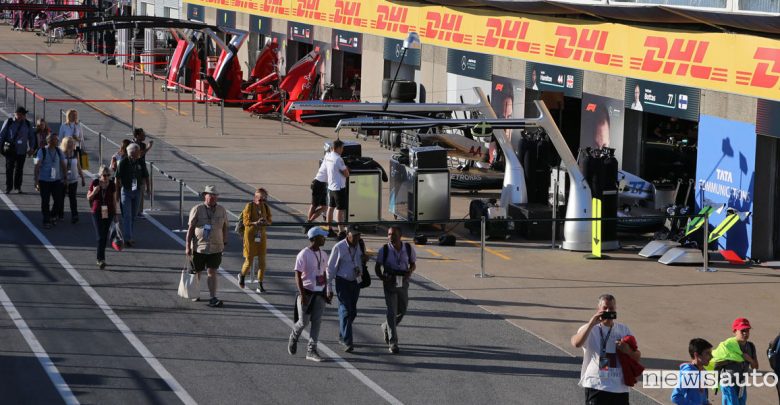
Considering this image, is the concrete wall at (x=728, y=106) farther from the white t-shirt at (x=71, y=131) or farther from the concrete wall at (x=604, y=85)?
the white t-shirt at (x=71, y=131)

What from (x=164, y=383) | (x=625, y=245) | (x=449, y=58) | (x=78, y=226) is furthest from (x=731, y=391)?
(x=449, y=58)

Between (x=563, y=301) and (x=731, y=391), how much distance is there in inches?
248

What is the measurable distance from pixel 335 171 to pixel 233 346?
7599mm

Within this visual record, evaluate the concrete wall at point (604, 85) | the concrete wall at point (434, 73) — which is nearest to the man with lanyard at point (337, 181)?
the concrete wall at point (604, 85)

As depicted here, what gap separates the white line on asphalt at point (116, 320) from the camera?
13.9 meters

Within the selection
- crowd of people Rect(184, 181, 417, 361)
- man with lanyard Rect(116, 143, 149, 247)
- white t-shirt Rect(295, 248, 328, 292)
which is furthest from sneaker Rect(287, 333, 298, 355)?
man with lanyard Rect(116, 143, 149, 247)

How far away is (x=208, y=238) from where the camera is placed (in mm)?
17391

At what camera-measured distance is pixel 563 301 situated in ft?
60.4

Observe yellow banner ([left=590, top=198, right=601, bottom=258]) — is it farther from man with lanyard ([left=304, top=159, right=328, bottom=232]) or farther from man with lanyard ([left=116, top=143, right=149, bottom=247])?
man with lanyard ([left=116, top=143, right=149, bottom=247])

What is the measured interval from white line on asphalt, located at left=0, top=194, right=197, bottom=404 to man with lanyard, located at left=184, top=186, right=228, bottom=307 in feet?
4.26

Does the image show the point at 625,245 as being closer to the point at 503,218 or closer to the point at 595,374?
the point at 503,218

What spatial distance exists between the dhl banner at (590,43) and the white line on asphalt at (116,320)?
1109cm

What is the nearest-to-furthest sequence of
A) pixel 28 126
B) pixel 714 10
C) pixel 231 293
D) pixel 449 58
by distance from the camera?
pixel 231 293, pixel 714 10, pixel 28 126, pixel 449 58

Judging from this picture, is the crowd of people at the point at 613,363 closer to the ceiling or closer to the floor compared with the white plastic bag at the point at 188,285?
closer to the ceiling
